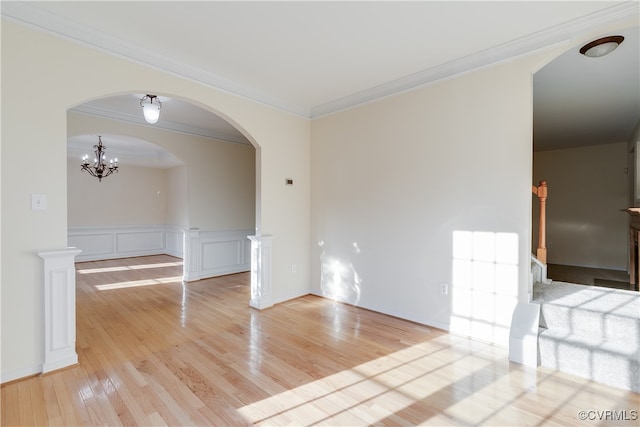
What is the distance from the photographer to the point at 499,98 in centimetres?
279

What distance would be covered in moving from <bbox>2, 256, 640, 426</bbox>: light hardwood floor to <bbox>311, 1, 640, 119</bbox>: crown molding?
2.73 meters

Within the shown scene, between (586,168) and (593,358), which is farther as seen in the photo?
(586,168)

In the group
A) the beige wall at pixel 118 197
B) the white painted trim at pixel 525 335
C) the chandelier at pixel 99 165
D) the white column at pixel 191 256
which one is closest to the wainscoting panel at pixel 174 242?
the beige wall at pixel 118 197

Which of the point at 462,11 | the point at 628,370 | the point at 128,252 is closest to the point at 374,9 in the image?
the point at 462,11

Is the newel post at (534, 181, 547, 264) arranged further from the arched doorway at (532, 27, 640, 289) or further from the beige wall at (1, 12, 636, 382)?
the arched doorway at (532, 27, 640, 289)

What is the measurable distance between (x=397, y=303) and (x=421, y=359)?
102 centimetres

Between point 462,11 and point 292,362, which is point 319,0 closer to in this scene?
point 462,11

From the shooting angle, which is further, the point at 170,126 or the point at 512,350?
the point at 170,126

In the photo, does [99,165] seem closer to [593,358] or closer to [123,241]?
[123,241]

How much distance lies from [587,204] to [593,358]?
5913mm

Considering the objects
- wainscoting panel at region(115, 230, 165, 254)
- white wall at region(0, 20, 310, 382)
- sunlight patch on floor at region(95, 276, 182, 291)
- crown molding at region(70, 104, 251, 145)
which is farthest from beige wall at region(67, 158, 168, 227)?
white wall at region(0, 20, 310, 382)

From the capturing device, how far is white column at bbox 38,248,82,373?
2311 millimetres

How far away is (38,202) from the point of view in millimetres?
2303

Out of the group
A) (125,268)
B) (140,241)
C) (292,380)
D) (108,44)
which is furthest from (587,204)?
(140,241)
